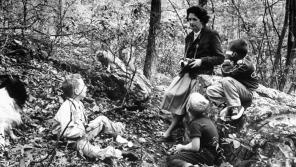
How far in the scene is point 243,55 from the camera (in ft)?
14.6

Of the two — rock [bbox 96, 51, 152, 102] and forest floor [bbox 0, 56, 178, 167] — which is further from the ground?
rock [bbox 96, 51, 152, 102]

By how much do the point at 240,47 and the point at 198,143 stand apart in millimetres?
1608

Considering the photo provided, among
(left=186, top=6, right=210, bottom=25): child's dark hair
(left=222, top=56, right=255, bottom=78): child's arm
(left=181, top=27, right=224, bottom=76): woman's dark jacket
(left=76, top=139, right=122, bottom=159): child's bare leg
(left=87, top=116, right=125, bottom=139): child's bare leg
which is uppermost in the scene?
(left=186, top=6, right=210, bottom=25): child's dark hair

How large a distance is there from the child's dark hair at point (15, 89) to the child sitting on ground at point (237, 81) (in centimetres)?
305

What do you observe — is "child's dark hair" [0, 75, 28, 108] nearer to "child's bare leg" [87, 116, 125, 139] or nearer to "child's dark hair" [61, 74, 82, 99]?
"child's dark hair" [61, 74, 82, 99]

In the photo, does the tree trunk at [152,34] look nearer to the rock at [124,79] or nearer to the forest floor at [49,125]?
the forest floor at [49,125]

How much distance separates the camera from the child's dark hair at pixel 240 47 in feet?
14.4

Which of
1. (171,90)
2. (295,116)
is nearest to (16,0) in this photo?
(171,90)

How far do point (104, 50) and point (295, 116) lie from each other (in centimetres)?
425

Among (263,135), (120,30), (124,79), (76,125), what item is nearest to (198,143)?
(263,135)

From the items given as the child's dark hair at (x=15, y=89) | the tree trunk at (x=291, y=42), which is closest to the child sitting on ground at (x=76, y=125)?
the child's dark hair at (x=15, y=89)

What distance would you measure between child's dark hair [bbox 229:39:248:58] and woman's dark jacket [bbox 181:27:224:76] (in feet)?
0.72

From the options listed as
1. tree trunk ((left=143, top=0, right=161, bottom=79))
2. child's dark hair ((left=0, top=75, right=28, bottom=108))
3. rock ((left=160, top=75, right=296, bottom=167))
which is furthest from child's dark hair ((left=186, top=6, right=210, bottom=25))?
tree trunk ((left=143, top=0, right=161, bottom=79))

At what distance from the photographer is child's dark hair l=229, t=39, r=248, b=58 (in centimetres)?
438
